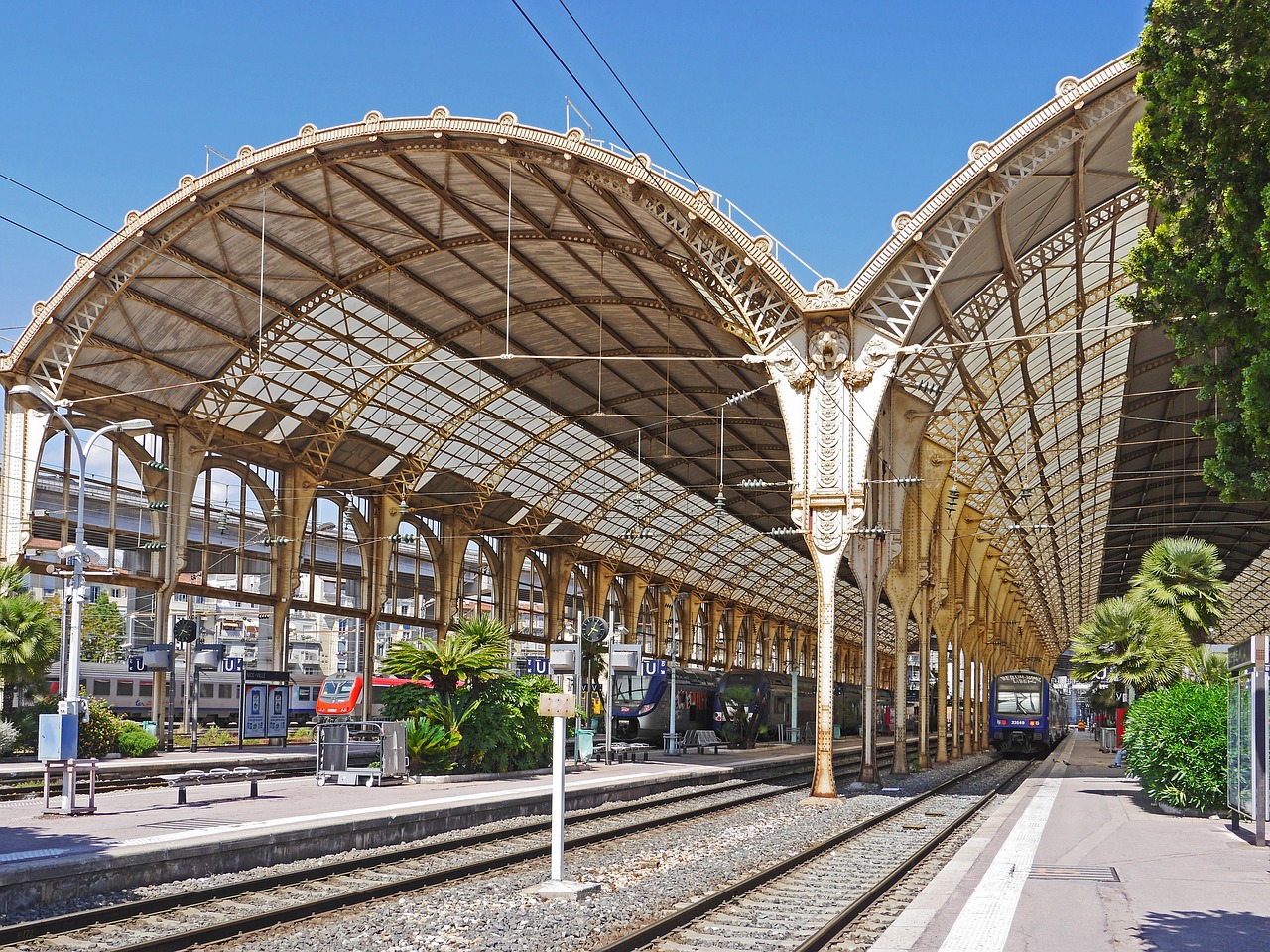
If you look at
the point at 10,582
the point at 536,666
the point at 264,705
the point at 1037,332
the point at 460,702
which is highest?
the point at 1037,332

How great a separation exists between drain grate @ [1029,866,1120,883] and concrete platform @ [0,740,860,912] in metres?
9.03

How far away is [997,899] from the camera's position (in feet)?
39.0

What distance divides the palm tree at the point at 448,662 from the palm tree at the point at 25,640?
34.0 feet

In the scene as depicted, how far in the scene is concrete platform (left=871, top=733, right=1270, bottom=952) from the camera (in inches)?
390

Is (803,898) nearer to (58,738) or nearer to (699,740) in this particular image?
(58,738)

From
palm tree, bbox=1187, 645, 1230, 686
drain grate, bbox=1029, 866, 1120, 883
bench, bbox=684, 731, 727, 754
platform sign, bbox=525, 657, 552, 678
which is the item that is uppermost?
palm tree, bbox=1187, 645, 1230, 686

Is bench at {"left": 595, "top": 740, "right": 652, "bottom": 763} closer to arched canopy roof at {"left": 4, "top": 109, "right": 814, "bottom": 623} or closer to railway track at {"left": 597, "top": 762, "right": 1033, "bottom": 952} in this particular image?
arched canopy roof at {"left": 4, "top": 109, "right": 814, "bottom": 623}

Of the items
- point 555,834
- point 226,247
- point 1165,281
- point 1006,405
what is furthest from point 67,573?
point 1006,405

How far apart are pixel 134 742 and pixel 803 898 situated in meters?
27.7

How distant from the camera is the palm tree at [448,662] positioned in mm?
25844

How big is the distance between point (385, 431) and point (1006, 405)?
2633cm

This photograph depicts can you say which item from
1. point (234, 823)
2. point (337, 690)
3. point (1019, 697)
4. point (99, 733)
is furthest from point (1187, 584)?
point (99, 733)

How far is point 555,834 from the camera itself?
13008 millimetres

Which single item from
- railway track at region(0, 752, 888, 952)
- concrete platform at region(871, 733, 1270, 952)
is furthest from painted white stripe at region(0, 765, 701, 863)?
concrete platform at region(871, 733, 1270, 952)
